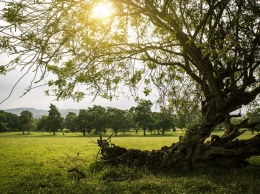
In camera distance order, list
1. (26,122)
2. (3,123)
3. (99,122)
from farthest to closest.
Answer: (3,123)
(26,122)
(99,122)

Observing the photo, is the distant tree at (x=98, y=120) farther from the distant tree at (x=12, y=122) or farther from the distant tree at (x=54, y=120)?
the distant tree at (x=12, y=122)

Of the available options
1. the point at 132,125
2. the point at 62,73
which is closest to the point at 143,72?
the point at 62,73

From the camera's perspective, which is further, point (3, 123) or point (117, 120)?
point (3, 123)

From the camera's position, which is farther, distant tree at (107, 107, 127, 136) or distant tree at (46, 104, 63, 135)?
distant tree at (46, 104, 63, 135)

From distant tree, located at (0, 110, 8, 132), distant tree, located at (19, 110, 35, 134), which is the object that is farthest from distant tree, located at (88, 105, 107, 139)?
distant tree, located at (0, 110, 8, 132)

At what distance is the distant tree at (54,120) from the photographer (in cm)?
11543

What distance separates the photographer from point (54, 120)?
11700cm

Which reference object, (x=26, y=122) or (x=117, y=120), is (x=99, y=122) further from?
(x=26, y=122)

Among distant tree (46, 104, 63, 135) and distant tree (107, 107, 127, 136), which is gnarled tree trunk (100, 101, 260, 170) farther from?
distant tree (46, 104, 63, 135)

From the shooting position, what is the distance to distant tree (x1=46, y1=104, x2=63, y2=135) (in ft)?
379

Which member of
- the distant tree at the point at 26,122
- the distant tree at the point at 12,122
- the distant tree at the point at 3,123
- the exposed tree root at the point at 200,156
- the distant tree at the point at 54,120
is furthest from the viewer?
the distant tree at the point at 12,122

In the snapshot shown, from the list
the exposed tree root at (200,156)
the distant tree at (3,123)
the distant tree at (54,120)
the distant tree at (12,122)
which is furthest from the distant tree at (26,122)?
the exposed tree root at (200,156)

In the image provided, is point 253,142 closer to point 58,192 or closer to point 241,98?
point 241,98

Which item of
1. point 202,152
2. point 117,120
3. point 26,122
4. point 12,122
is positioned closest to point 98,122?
point 117,120
